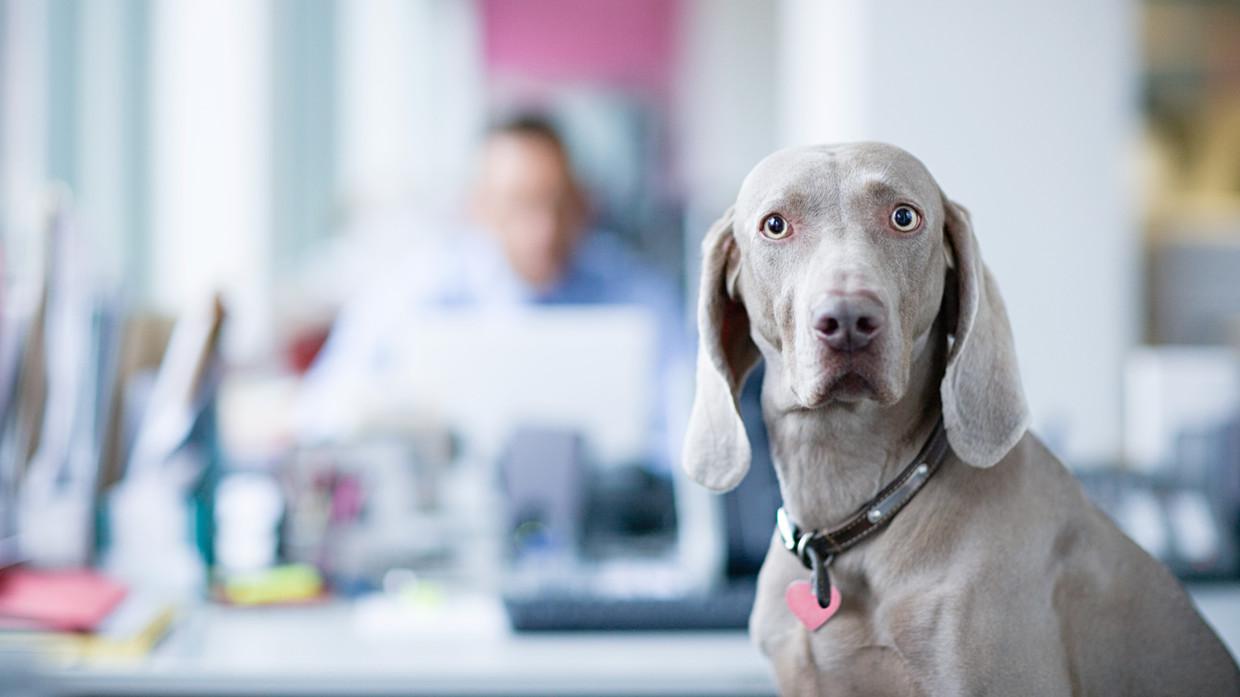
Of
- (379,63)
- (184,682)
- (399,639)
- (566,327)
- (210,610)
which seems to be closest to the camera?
(184,682)

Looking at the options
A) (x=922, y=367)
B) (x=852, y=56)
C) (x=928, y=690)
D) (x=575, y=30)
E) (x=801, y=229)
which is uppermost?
(x=575, y=30)

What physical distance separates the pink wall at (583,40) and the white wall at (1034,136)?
6.27m

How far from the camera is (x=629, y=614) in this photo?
57.2 inches

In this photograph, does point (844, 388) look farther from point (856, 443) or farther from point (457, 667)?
point (457, 667)

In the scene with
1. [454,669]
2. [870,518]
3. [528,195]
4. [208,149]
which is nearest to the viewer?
[870,518]

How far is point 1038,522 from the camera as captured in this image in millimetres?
794

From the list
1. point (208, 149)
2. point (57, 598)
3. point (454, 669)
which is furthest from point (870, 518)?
point (208, 149)

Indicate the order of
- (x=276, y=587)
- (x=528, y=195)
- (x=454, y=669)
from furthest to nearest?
(x=528, y=195) < (x=276, y=587) < (x=454, y=669)

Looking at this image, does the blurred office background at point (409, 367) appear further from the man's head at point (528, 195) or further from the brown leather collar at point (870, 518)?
the brown leather collar at point (870, 518)

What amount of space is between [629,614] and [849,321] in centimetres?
86

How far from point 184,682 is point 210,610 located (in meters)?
0.31

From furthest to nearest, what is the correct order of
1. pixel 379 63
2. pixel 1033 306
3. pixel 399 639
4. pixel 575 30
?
pixel 575 30, pixel 379 63, pixel 1033 306, pixel 399 639

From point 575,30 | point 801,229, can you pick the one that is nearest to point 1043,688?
point 801,229

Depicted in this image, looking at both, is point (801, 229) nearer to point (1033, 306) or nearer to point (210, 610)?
point (210, 610)
